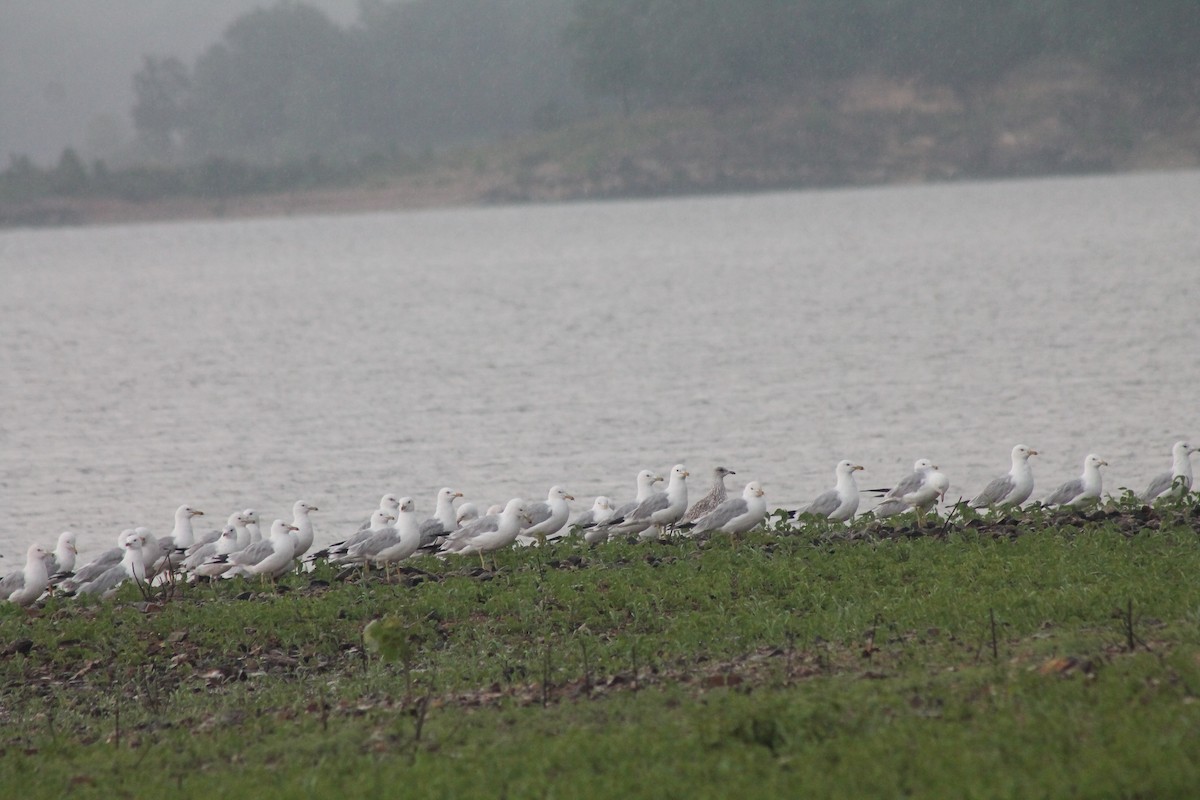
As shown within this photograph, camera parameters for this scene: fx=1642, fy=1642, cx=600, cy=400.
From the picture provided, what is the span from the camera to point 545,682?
38.8ft

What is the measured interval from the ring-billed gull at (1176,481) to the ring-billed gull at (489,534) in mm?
7178

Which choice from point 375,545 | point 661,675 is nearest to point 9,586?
point 375,545

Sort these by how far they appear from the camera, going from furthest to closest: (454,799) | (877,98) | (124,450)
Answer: (877,98) < (124,450) < (454,799)

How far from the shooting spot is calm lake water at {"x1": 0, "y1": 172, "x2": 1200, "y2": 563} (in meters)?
29.2

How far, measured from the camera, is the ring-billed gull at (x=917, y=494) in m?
19.2

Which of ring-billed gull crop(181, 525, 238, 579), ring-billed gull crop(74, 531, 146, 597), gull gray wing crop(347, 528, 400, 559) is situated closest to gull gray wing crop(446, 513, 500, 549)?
gull gray wing crop(347, 528, 400, 559)

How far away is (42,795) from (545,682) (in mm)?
3474

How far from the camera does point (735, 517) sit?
59.8 ft

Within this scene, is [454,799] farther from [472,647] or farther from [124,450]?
[124,450]

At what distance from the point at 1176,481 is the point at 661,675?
8.44 meters

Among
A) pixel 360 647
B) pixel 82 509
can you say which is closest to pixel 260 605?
pixel 360 647

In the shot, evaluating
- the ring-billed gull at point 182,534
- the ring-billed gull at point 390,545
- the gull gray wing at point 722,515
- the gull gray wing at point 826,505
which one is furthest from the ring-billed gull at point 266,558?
the gull gray wing at point 826,505

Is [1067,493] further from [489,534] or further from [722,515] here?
[489,534]

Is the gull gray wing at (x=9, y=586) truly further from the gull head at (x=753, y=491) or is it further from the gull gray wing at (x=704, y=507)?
the gull head at (x=753, y=491)
